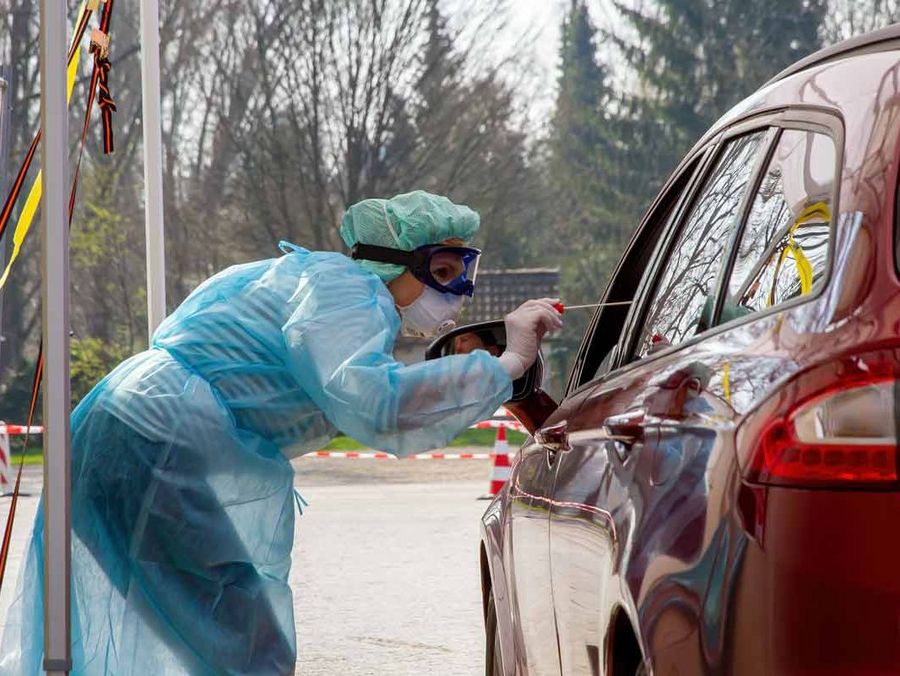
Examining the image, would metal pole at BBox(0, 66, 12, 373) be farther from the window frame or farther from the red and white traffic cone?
the red and white traffic cone

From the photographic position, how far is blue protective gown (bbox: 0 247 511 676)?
13.0 feet

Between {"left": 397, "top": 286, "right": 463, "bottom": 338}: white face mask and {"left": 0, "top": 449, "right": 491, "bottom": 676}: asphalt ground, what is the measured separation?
3084mm

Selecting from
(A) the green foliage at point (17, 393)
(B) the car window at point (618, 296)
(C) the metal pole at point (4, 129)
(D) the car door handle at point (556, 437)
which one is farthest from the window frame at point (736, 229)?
(A) the green foliage at point (17, 393)

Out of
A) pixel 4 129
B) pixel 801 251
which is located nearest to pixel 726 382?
pixel 801 251

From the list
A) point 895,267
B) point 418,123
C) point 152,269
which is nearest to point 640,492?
point 895,267

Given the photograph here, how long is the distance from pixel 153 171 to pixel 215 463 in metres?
3.48

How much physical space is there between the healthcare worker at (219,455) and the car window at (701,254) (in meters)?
0.58

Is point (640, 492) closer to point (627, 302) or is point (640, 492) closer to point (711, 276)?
point (711, 276)

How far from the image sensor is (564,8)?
152ft

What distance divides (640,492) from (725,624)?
45 centimetres

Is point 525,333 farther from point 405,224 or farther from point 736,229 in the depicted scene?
point 736,229

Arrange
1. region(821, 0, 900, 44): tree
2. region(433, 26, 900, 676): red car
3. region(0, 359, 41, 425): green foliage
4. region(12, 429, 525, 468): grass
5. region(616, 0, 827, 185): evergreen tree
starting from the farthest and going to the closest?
1. region(616, 0, 827, 185): evergreen tree
2. region(821, 0, 900, 44): tree
3. region(0, 359, 41, 425): green foliage
4. region(12, 429, 525, 468): grass
5. region(433, 26, 900, 676): red car

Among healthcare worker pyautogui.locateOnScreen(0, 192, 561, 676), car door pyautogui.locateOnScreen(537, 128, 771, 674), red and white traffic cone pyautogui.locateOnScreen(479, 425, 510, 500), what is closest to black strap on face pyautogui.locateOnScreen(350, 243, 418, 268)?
Result: healthcare worker pyautogui.locateOnScreen(0, 192, 561, 676)

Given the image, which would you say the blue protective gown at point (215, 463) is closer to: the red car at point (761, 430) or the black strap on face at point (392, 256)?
the black strap on face at point (392, 256)
